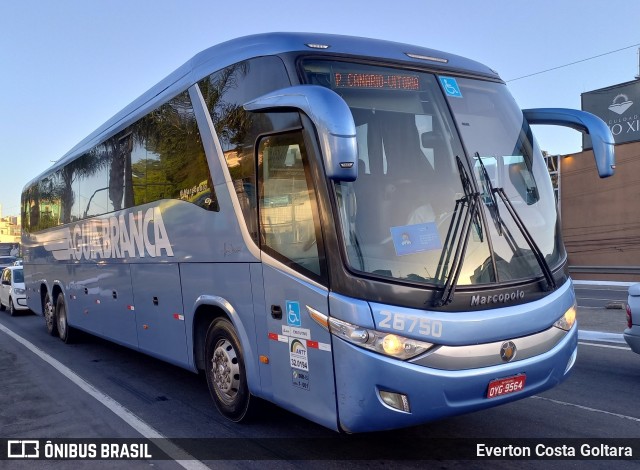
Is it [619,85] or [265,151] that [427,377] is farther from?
[619,85]

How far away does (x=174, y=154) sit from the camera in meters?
6.79

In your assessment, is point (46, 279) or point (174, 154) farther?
point (46, 279)

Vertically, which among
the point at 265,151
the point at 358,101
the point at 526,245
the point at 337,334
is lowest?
the point at 337,334

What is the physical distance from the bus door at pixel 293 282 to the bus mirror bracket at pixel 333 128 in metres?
0.57

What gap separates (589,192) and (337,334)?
3223 centimetres

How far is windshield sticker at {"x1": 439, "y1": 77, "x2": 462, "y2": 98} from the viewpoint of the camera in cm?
512

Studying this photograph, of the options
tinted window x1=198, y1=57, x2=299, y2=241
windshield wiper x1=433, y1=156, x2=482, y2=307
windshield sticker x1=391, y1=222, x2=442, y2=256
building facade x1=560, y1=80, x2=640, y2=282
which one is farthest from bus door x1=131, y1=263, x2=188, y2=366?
building facade x1=560, y1=80, x2=640, y2=282

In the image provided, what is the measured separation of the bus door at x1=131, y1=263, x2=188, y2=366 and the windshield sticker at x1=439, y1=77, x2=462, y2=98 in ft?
11.7

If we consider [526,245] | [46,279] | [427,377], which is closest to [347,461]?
[427,377]

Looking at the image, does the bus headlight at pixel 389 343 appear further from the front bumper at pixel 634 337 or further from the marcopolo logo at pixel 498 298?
the front bumper at pixel 634 337

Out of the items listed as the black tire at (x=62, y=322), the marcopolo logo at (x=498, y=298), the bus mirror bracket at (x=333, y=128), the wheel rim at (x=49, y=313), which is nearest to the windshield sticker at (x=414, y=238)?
the marcopolo logo at (x=498, y=298)

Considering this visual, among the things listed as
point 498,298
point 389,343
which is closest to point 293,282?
point 389,343

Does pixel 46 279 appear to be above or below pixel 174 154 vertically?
below

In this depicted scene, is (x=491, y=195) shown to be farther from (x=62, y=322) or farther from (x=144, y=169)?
(x=62, y=322)
